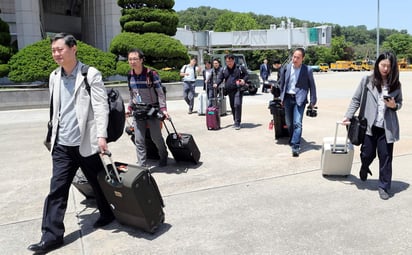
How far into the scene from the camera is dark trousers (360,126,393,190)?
453 cm

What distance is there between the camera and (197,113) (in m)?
12.0

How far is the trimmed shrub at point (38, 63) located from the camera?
13258mm

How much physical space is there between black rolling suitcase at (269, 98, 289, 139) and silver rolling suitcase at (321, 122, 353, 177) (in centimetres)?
213

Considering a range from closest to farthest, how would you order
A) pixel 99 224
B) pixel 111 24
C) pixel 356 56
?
pixel 99 224, pixel 111 24, pixel 356 56

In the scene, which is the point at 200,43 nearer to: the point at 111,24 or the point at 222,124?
the point at 111,24

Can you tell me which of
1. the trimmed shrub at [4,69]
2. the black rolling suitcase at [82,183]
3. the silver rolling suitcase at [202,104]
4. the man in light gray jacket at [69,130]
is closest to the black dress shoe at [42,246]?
the man in light gray jacket at [69,130]

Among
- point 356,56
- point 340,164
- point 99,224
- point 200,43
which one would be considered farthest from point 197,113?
point 356,56

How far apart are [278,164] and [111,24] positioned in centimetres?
1720

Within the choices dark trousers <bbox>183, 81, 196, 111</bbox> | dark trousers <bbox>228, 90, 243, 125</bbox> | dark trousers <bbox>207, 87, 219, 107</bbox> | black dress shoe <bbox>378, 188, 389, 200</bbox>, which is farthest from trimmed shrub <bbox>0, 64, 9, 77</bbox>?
black dress shoe <bbox>378, 188, 389, 200</bbox>

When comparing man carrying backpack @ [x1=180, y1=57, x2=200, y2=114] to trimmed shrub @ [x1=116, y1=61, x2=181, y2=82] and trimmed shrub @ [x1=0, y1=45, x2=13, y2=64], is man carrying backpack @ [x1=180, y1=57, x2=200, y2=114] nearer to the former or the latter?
trimmed shrub @ [x1=116, y1=61, x2=181, y2=82]

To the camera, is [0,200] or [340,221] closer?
[340,221]

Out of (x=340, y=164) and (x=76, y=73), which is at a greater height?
(x=76, y=73)

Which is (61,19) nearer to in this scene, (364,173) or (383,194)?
(364,173)

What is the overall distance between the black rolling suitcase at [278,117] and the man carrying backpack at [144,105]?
2.58 metres
